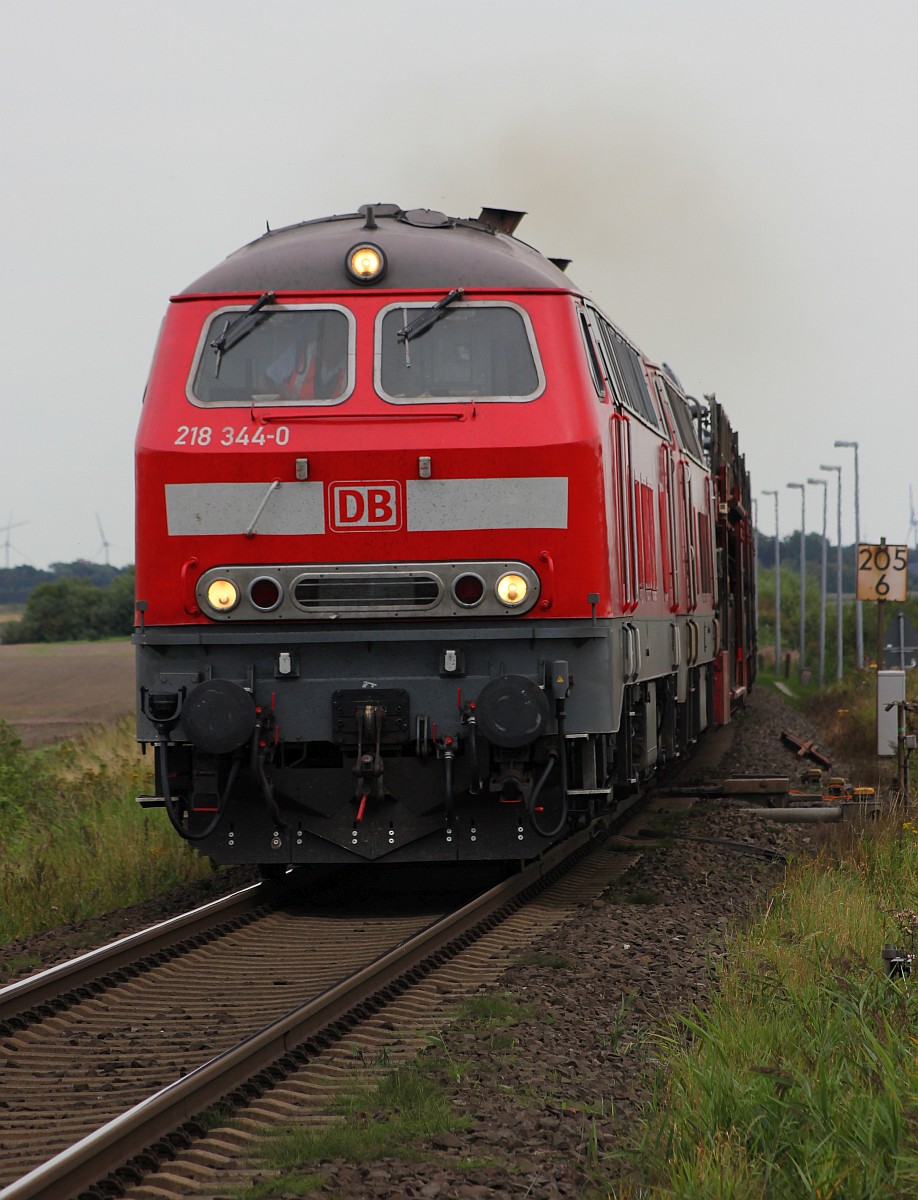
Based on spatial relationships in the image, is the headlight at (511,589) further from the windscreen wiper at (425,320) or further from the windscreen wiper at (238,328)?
the windscreen wiper at (238,328)

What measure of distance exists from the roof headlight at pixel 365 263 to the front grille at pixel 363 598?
169 cm

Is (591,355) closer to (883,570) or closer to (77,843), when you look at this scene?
(77,843)

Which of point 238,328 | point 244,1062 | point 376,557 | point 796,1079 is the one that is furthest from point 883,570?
point 796,1079

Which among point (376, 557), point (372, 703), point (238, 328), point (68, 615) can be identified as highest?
point (238, 328)

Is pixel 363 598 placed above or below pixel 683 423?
below

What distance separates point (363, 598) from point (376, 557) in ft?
0.76

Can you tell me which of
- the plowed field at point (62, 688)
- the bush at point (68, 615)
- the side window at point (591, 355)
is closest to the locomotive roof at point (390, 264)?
the side window at point (591, 355)

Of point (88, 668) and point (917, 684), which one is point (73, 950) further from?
point (88, 668)

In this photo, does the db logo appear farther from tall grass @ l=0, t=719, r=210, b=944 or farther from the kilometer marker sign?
the kilometer marker sign

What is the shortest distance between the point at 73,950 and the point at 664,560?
5524mm

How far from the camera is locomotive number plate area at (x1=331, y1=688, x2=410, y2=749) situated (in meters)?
8.67

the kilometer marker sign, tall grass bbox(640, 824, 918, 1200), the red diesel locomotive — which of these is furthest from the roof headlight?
the kilometer marker sign

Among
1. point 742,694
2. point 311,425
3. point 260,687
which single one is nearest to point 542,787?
point 260,687

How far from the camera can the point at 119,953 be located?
25.7 feet
